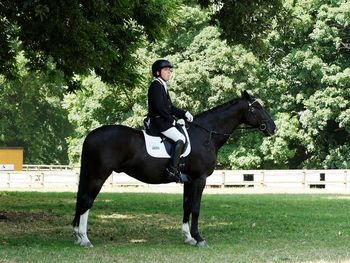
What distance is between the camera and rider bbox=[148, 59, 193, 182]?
1325 cm

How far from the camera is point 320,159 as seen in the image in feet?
160

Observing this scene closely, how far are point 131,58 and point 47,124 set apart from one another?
49426 millimetres

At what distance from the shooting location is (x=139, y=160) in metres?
13.4

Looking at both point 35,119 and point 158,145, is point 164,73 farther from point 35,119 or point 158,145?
point 35,119

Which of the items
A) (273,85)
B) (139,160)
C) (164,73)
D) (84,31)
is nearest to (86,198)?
(139,160)

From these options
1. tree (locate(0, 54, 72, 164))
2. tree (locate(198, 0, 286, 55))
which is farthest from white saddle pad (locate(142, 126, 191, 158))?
tree (locate(0, 54, 72, 164))

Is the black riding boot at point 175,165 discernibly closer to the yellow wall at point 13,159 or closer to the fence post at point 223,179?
the fence post at point 223,179

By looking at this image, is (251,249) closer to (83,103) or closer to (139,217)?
(139,217)

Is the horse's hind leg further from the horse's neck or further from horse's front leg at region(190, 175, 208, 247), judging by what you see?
the horse's neck

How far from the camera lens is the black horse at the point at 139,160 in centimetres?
1316

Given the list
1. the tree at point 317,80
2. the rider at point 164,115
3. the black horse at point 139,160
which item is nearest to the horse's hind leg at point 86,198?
the black horse at point 139,160

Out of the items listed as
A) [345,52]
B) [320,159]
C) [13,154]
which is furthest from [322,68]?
[13,154]

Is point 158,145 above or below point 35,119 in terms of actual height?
below

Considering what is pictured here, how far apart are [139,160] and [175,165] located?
0.64 meters
